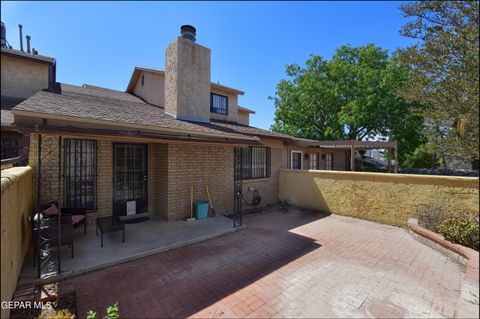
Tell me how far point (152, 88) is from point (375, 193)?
1082 centimetres

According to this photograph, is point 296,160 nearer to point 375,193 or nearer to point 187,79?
point 375,193

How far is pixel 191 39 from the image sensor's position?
9195 millimetres

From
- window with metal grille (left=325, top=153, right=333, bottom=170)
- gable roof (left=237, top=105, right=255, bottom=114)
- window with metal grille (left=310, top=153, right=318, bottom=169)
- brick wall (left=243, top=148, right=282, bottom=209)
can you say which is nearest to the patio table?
brick wall (left=243, top=148, right=282, bottom=209)

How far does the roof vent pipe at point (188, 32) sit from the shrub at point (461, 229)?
10202 mm

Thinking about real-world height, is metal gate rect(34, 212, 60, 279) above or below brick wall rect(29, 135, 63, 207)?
below

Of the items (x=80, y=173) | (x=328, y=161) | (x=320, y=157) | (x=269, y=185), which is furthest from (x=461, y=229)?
(x=328, y=161)

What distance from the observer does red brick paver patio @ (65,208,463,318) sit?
125 inches

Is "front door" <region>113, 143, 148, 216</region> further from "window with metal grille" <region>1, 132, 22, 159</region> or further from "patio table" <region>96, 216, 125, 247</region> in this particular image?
"window with metal grille" <region>1, 132, 22, 159</region>

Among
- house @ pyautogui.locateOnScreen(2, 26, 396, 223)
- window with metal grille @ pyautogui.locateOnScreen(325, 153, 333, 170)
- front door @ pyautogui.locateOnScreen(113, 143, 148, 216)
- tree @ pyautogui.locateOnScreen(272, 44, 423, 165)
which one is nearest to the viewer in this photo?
house @ pyautogui.locateOnScreen(2, 26, 396, 223)

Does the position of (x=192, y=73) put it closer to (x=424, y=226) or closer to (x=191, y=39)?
(x=191, y=39)

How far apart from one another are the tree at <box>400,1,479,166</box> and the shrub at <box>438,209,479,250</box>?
5.21 feet

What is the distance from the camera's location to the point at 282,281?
3867mm

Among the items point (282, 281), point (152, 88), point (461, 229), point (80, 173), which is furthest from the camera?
point (152, 88)

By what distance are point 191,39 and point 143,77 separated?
4168 millimetres
